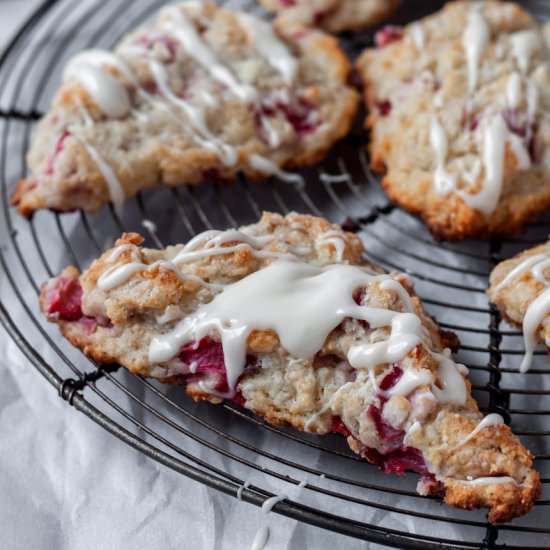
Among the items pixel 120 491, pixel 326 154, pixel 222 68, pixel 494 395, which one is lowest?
pixel 494 395

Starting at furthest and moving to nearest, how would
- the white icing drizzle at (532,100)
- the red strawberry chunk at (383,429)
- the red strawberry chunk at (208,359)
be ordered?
1. the white icing drizzle at (532,100)
2. the red strawberry chunk at (208,359)
3. the red strawberry chunk at (383,429)

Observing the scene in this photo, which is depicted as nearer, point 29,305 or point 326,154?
point 29,305

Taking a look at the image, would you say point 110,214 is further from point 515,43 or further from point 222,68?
point 515,43

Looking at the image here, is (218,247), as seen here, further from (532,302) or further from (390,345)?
(532,302)

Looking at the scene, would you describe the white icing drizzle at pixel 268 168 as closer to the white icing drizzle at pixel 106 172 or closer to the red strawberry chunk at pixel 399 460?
the white icing drizzle at pixel 106 172

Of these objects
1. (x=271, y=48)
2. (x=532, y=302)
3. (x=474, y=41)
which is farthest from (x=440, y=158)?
(x=271, y=48)

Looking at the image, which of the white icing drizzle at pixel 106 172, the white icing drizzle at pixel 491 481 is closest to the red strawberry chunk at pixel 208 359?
the white icing drizzle at pixel 491 481

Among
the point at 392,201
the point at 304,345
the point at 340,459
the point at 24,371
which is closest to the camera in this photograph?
the point at 304,345

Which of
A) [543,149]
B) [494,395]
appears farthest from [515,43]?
[494,395]
